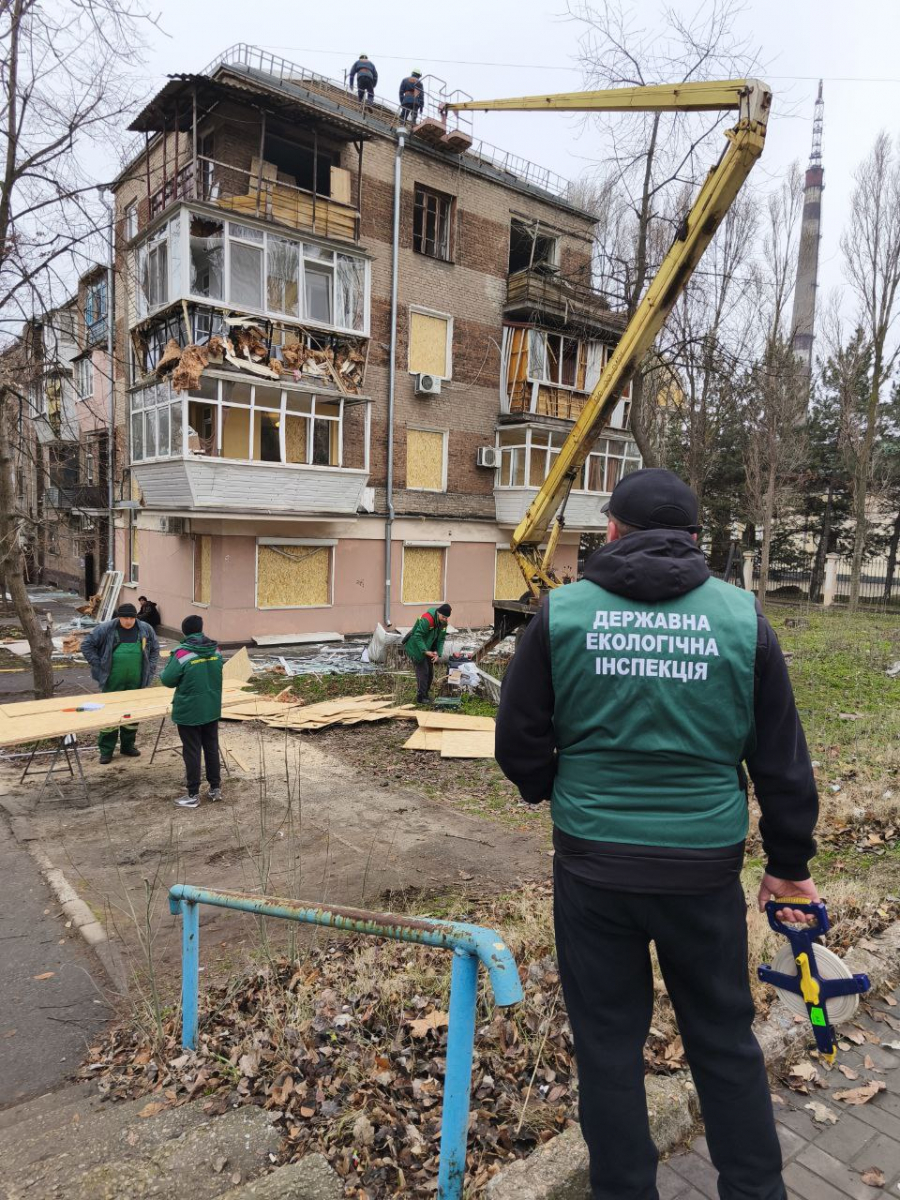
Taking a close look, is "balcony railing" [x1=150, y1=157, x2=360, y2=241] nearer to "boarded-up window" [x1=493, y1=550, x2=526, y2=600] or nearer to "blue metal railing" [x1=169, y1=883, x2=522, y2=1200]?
"boarded-up window" [x1=493, y1=550, x2=526, y2=600]

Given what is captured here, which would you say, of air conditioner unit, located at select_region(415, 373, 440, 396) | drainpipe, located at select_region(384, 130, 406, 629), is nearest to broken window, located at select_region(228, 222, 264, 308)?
drainpipe, located at select_region(384, 130, 406, 629)

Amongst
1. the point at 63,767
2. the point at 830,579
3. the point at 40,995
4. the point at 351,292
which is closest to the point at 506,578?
the point at 351,292

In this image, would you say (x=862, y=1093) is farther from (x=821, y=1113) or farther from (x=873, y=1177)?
(x=873, y=1177)

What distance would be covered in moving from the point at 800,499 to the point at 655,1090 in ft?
112

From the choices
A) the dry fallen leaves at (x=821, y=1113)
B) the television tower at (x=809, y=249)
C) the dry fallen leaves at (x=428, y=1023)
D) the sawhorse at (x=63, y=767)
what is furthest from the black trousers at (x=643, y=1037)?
the television tower at (x=809, y=249)

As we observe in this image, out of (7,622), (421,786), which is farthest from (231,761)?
(7,622)

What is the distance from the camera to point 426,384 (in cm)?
2100

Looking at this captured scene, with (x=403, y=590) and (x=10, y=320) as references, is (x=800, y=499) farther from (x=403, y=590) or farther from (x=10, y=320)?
(x=10, y=320)

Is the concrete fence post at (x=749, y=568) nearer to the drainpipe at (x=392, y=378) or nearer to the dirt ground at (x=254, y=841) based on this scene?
the drainpipe at (x=392, y=378)

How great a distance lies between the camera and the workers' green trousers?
9156 millimetres

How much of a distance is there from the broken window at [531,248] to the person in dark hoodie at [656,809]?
2342 cm

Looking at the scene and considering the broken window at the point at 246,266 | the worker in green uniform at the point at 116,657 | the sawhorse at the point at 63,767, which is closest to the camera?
the sawhorse at the point at 63,767

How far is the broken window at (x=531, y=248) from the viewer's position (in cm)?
2325

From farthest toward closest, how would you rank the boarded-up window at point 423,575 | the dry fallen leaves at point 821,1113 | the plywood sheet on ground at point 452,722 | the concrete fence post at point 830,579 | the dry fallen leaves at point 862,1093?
the concrete fence post at point 830,579 → the boarded-up window at point 423,575 → the plywood sheet on ground at point 452,722 → the dry fallen leaves at point 862,1093 → the dry fallen leaves at point 821,1113
